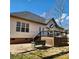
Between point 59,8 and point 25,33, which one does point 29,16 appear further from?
point 59,8

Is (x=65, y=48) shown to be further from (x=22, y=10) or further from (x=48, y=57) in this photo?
(x=22, y=10)

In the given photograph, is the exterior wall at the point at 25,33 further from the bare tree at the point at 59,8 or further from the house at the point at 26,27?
the bare tree at the point at 59,8

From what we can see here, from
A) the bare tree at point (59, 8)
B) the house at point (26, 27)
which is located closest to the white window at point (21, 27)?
the house at point (26, 27)

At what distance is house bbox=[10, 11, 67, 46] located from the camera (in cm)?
233

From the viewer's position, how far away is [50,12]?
2.29 metres

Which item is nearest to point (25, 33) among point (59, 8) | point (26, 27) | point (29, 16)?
point (26, 27)

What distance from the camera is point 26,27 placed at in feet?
7.78

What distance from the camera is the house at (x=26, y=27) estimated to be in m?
2.33

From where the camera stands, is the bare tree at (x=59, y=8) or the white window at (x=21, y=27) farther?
the white window at (x=21, y=27)

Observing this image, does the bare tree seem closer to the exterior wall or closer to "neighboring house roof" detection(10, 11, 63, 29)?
"neighboring house roof" detection(10, 11, 63, 29)

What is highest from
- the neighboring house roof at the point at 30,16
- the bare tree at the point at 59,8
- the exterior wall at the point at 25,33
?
the bare tree at the point at 59,8
